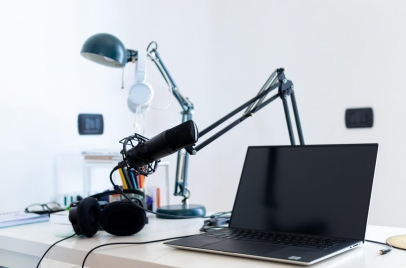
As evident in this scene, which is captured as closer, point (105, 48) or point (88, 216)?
point (88, 216)

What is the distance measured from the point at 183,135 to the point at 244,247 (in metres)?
0.23

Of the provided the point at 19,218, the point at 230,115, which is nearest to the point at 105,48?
the point at 230,115

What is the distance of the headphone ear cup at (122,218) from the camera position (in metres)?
1.10

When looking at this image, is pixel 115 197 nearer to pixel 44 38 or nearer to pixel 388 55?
pixel 44 38

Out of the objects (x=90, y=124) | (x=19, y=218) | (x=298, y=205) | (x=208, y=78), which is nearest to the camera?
(x=298, y=205)

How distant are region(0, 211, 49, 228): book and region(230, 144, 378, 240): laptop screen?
1.94ft

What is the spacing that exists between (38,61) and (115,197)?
56 centimetres

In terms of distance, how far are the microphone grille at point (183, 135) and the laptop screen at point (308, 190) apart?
0.26 meters

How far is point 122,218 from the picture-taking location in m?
1.12

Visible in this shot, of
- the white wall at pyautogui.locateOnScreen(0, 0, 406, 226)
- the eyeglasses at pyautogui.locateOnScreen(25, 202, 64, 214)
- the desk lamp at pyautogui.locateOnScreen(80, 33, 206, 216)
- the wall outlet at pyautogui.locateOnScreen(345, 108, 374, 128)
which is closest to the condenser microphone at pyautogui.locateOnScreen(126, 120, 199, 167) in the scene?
the desk lamp at pyautogui.locateOnScreen(80, 33, 206, 216)

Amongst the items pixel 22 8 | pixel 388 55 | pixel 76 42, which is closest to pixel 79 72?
pixel 76 42

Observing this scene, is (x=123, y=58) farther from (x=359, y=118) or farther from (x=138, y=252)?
(x=359, y=118)

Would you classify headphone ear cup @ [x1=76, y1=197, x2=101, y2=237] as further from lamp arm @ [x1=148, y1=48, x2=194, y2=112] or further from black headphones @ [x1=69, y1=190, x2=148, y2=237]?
lamp arm @ [x1=148, y1=48, x2=194, y2=112]

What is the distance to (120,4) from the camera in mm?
1890
